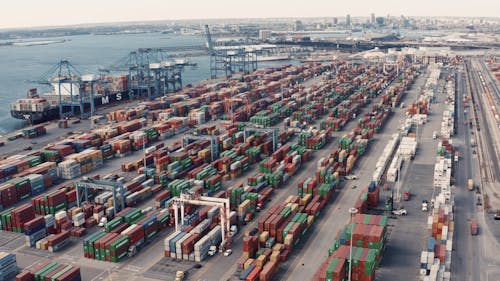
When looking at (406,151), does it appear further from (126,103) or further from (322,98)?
(126,103)

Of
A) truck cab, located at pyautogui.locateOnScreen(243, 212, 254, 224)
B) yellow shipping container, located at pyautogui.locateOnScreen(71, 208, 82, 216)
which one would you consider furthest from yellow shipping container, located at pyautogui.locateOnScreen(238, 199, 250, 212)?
yellow shipping container, located at pyautogui.locateOnScreen(71, 208, 82, 216)

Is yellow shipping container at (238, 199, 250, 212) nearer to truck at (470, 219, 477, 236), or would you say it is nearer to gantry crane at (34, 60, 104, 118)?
truck at (470, 219, 477, 236)

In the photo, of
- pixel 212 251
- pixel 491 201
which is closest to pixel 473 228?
pixel 491 201

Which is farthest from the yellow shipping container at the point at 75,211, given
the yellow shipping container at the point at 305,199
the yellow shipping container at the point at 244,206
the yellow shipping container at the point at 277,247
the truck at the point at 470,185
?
the truck at the point at 470,185

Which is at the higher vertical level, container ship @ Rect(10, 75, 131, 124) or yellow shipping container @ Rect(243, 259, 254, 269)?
container ship @ Rect(10, 75, 131, 124)

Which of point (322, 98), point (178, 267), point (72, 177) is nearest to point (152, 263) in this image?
point (178, 267)
